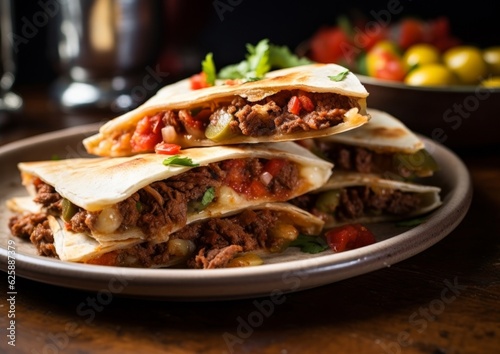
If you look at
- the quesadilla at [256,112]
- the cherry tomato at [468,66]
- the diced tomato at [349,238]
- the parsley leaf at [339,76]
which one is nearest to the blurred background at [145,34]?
the cherry tomato at [468,66]

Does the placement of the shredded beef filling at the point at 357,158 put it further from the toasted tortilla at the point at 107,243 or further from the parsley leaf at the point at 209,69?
the parsley leaf at the point at 209,69

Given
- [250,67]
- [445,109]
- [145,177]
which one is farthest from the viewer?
[445,109]

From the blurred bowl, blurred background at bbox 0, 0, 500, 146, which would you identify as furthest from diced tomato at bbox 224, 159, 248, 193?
blurred background at bbox 0, 0, 500, 146

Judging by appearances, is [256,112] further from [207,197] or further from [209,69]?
[209,69]

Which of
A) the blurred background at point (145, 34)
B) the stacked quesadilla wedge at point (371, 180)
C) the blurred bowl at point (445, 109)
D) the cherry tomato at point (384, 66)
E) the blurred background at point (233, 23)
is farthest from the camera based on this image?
the blurred background at point (233, 23)

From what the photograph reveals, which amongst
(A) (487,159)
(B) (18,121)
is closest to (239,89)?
(A) (487,159)

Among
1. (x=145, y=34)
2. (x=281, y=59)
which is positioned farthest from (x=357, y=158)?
(x=145, y=34)
